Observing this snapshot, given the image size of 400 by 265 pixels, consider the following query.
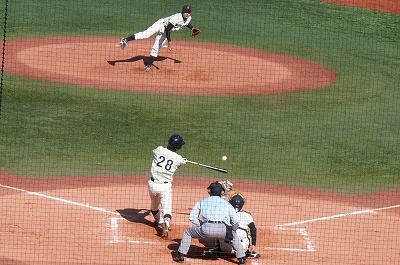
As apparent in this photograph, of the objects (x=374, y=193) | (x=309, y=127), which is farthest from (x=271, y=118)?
(x=374, y=193)

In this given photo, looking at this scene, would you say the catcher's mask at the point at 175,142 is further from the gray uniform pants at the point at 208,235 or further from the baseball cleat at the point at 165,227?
the gray uniform pants at the point at 208,235

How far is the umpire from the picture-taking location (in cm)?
1527

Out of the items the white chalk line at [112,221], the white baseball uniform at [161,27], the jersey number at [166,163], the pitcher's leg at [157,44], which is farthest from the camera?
the pitcher's leg at [157,44]

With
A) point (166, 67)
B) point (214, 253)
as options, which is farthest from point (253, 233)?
point (166, 67)

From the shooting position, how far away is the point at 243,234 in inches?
623

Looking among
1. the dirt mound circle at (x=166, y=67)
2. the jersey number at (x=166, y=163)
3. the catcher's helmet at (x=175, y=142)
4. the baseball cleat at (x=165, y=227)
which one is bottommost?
the baseball cleat at (x=165, y=227)

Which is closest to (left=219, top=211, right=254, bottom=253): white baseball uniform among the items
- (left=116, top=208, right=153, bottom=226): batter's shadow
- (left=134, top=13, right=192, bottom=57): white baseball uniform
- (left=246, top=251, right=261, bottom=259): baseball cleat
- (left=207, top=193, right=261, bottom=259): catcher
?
(left=207, top=193, right=261, bottom=259): catcher

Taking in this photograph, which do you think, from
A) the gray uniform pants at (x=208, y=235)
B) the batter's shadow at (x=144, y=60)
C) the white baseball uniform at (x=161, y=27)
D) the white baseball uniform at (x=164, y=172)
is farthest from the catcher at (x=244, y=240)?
the batter's shadow at (x=144, y=60)

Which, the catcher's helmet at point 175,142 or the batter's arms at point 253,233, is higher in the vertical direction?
the catcher's helmet at point 175,142

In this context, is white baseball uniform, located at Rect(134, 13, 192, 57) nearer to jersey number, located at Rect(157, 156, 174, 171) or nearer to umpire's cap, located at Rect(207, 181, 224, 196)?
jersey number, located at Rect(157, 156, 174, 171)

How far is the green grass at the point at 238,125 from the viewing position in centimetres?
2138

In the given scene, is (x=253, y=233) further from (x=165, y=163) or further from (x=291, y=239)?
(x=165, y=163)

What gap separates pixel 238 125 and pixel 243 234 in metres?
8.83

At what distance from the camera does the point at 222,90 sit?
27.0 m
